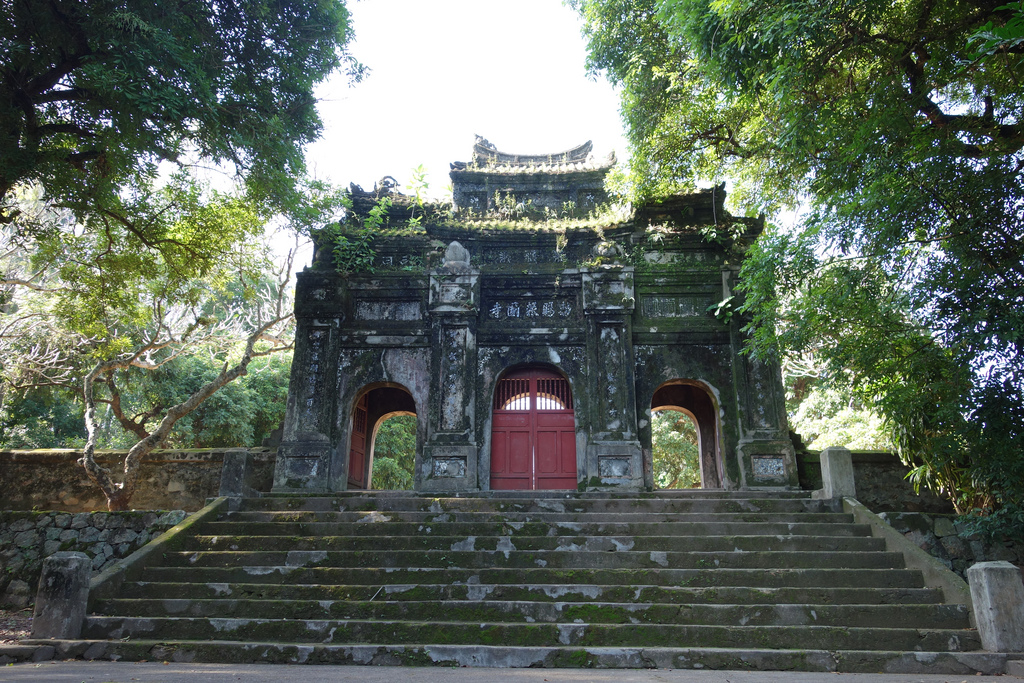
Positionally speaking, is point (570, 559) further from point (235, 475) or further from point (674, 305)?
point (674, 305)

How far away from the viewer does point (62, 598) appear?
5.98 metres

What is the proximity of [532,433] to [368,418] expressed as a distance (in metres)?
3.22

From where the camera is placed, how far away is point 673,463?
844 inches

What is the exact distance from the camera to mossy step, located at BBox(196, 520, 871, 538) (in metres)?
7.53

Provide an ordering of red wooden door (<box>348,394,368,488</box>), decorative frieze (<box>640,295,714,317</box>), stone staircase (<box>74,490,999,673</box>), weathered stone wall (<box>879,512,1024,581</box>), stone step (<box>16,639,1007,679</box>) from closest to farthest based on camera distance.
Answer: stone step (<box>16,639,1007,679</box>), stone staircase (<box>74,490,999,673</box>), weathered stone wall (<box>879,512,1024,581</box>), decorative frieze (<box>640,295,714,317</box>), red wooden door (<box>348,394,368,488</box>)

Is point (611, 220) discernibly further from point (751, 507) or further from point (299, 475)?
point (299, 475)

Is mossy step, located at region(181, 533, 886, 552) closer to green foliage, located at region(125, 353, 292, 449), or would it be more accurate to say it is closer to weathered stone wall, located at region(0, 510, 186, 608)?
weathered stone wall, located at region(0, 510, 186, 608)

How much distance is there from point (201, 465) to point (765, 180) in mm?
10604

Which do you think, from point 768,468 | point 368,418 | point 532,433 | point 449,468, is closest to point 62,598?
point 449,468

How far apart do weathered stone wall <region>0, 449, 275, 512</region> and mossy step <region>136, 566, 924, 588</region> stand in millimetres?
4036

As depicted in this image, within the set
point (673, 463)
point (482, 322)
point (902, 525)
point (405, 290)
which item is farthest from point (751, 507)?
point (673, 463)

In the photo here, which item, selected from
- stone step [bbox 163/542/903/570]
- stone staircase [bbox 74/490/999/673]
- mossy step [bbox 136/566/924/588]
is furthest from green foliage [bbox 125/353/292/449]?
mossy step [bbox 136/566/924/588]

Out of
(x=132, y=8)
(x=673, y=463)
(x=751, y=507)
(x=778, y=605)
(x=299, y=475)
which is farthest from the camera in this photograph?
(x=673, y=463)

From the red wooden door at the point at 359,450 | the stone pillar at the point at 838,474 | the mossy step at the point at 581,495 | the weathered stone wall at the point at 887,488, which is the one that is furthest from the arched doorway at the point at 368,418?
the weathered stone wall at the point at 887,488
